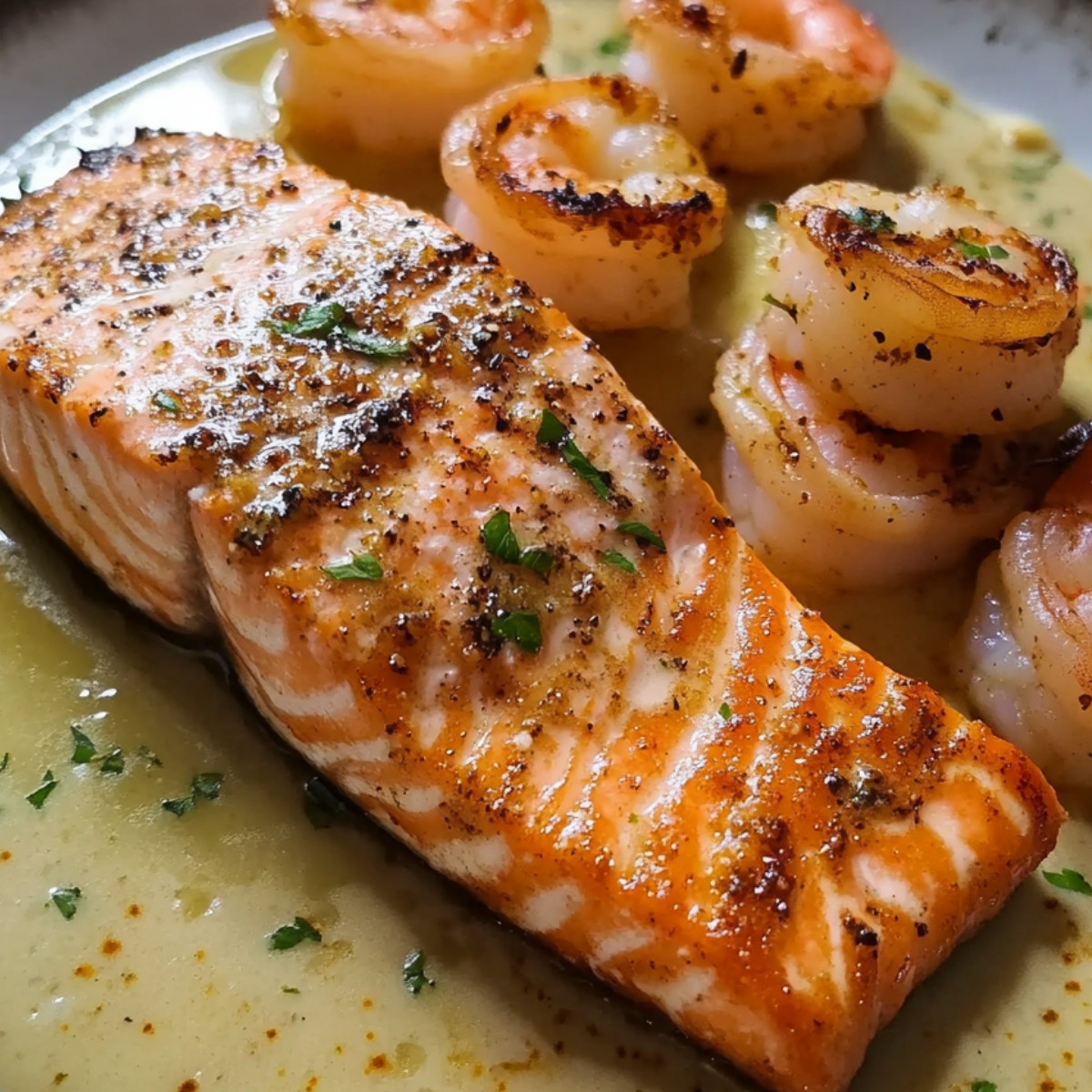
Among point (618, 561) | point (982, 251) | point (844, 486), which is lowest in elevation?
point (844, 486)

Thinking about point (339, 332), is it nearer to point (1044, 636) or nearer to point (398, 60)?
point (398, 60)

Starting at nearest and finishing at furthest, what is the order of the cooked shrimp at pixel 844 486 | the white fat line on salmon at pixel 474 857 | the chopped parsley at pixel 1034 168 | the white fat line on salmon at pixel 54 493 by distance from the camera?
the white fat line on salmon at pixel 474 857
the white fat line on salmon at pixel 54 493
the cooked shrimp at pixel 844 486
the chopped parsley at pixel 1034 168

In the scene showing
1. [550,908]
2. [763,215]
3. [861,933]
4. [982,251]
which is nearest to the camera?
[861,933]

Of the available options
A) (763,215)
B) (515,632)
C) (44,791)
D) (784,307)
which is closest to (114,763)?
(44,791)

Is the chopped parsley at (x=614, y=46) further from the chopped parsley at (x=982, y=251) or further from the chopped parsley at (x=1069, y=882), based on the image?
the chopped parsley at (x=1069, y=882)

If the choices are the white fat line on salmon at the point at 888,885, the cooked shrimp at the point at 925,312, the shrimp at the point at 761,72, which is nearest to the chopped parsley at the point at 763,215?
the shrimp at the point at 761,72

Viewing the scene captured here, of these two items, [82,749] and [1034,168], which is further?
[1034,168]
